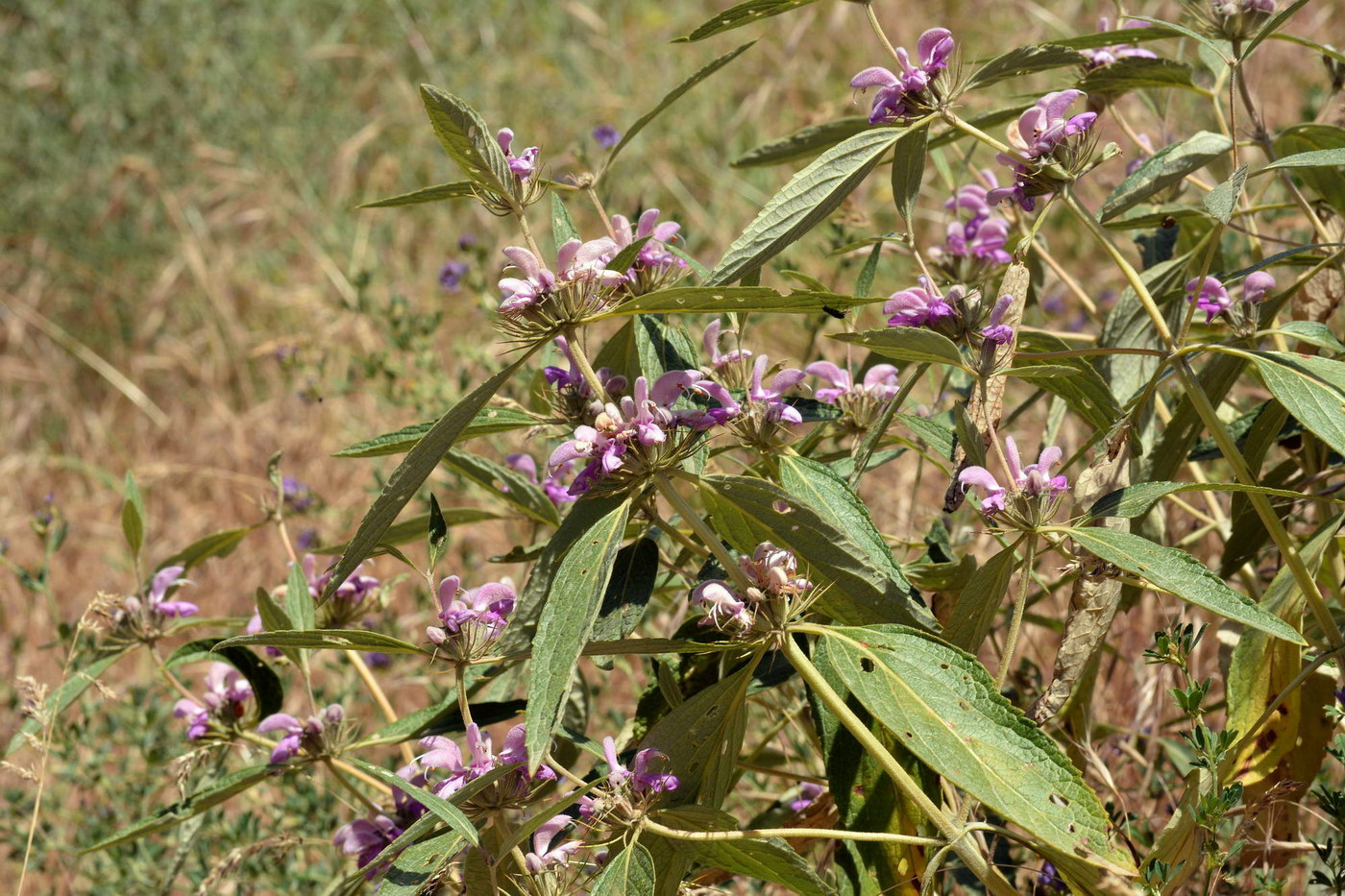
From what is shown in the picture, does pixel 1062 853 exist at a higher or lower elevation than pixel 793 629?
lower

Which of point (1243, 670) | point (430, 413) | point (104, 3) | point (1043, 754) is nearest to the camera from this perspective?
point (1043, 754)

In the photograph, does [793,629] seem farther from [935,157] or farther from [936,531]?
[935,157]

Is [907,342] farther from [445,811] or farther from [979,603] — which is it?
[445,811]

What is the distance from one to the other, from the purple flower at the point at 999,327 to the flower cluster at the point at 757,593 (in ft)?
0.94

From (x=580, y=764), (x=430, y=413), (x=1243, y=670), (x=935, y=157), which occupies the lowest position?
(x=580, y=764)

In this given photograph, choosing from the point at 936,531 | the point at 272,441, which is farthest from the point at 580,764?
the point at 272,441

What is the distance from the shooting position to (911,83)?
1.20m

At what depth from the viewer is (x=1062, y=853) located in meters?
0.99

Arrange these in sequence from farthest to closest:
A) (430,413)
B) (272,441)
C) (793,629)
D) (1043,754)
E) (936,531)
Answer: (272,441)
(430,413)
(936,531)
(793,629)
(1043,754)

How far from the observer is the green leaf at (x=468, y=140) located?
100 cm

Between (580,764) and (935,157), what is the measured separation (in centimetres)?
145

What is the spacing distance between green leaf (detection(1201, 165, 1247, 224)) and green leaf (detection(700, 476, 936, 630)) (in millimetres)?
421

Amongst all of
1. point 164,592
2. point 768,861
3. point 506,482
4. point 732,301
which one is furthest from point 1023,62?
point 164,592

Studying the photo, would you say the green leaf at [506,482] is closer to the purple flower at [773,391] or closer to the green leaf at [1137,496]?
the purple flower at [773,391]
